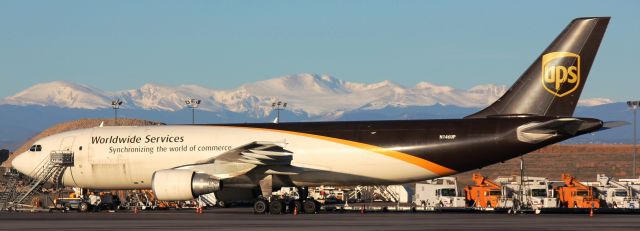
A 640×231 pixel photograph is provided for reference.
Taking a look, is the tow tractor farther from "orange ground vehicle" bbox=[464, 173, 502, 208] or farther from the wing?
the wing

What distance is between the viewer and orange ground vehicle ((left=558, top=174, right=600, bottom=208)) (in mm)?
58000

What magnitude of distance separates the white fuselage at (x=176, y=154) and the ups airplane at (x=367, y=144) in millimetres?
40

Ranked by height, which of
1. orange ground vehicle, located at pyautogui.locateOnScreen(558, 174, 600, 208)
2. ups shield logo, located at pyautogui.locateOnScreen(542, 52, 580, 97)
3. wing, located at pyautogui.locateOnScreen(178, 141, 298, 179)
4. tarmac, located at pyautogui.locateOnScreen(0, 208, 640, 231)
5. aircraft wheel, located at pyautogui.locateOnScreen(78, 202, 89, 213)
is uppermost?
ups shield logo, located at pyautogui.locateOnScreen(542, 52, 580, 97)

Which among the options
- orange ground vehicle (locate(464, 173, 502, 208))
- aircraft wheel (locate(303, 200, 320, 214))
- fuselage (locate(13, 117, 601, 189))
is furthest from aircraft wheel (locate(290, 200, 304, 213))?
orange ground vehicle (locate(464, 173, 502, 208))

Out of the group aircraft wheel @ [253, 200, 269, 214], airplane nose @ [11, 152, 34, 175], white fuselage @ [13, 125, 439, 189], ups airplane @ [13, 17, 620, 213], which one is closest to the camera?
ups airplane @ [13, 17, 620, 213]

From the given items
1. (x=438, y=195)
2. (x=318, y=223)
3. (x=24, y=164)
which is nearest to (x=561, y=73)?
(x=318, y=223)

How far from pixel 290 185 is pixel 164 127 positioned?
235 inches

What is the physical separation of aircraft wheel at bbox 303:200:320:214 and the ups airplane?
5 centimetres

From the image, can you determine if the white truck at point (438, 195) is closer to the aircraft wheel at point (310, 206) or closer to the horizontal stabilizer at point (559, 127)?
the aircraft wheel at point (310, 206)

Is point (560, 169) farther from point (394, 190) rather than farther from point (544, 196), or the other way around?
point (544, 196)

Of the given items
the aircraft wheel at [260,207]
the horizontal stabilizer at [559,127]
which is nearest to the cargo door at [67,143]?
the aircraft wheel at [260,207]

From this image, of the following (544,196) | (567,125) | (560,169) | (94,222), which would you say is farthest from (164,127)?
(560,169)

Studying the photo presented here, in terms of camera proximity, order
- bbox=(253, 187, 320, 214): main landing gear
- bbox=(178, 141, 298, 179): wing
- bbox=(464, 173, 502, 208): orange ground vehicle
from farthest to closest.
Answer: bbox=(464, 173, 502, 208): orange ground vehicle < bbox=(253, 187, 320, 214): main landing gear < bbox=(178, 141, 298, 179): wing

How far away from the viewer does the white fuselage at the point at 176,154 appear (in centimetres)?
4353
